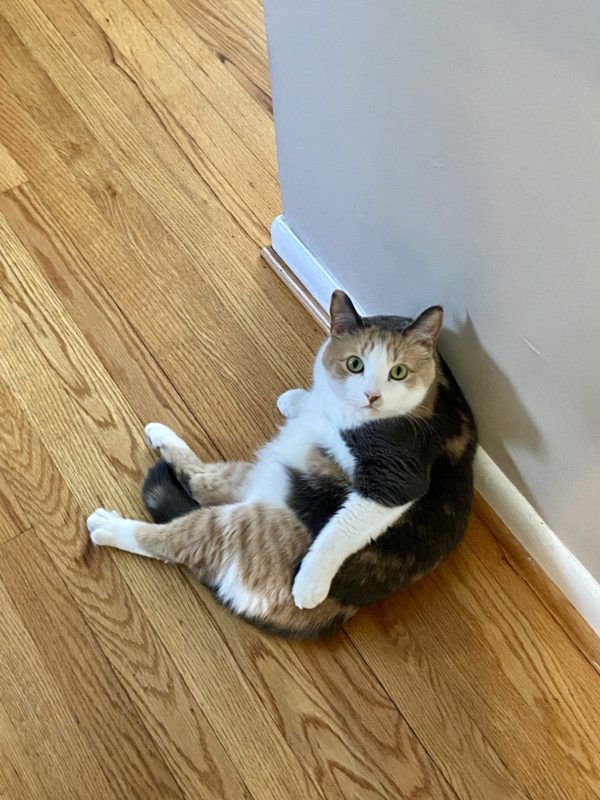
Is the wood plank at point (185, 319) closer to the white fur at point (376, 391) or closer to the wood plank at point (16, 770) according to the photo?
the white fur at point (376, 391)

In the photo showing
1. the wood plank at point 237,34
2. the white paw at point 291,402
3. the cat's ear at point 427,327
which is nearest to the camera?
the cat's ear at point 427,327

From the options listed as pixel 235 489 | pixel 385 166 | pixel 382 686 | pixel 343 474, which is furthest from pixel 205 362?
pixel 382 686

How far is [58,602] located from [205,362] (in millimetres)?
522

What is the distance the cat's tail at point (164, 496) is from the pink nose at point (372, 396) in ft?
1.26

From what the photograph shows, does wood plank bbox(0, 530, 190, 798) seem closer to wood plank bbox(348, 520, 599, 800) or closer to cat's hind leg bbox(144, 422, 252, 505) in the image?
cat's hind leg bbox(144, 422, 252, 505)

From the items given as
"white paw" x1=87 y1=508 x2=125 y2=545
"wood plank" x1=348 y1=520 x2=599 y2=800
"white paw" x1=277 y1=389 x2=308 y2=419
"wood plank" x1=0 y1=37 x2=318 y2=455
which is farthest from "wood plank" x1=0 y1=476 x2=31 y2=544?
"wood plank" x1=348 y1=520 x2=599 y2=800

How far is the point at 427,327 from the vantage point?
1023mm

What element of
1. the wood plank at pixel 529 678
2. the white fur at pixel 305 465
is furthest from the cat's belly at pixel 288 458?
the wood plank at pixel 529 678

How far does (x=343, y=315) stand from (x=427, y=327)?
139mm

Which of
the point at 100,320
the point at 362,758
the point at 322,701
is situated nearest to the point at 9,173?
the point at 100,320

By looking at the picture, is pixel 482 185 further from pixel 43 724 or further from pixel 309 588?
pixel 43 724

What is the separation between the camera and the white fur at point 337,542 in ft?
3.44

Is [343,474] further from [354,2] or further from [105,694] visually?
[354,2]

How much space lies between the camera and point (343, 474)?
1.13 m
